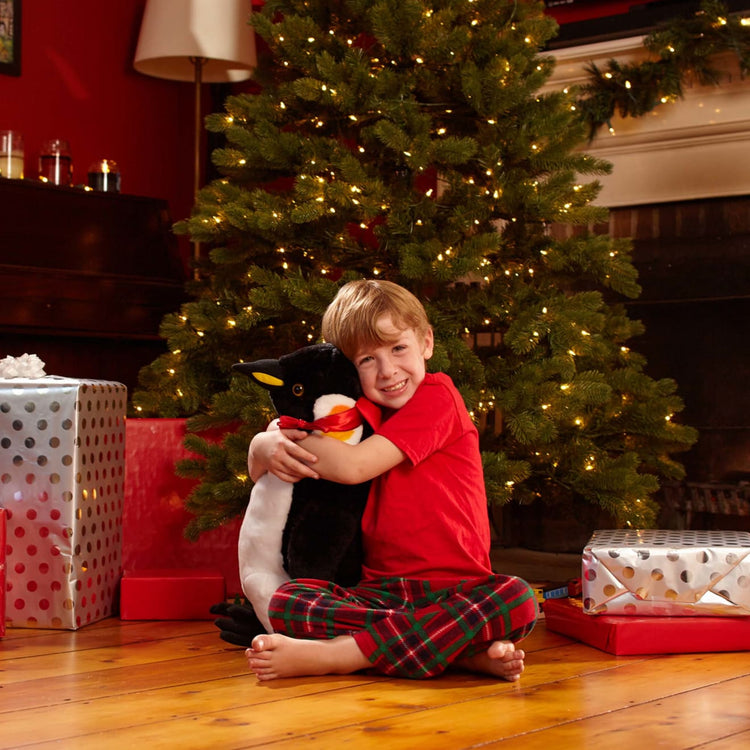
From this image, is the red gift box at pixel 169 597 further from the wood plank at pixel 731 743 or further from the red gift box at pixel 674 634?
the wood plank at pixel 731 743

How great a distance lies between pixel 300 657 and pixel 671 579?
690 millimetres

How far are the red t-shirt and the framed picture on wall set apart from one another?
2.51 metres

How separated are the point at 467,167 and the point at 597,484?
76cm

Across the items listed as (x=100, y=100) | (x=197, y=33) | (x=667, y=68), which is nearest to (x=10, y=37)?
(x=100, y=100)

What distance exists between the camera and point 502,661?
68.0 inches

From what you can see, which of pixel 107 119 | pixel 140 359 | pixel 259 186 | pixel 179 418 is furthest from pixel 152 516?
pixel 107 119

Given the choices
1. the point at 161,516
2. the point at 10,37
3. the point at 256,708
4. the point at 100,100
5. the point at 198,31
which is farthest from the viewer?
the point at 100,100

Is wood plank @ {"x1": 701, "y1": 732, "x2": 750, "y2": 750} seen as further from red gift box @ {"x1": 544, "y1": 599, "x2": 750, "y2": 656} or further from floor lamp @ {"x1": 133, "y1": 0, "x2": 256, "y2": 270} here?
floor lamp @ {"x1": 133, "y1": 0, "x2": 256, "y2": 270}

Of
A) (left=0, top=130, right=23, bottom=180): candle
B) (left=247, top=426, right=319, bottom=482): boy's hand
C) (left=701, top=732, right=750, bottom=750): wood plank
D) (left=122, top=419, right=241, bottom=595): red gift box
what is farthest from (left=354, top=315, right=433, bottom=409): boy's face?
(left=0, top=130, right=23, bottom=180): candle

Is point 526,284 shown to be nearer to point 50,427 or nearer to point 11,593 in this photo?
point 50,427

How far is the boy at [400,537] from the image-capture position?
5.68ft

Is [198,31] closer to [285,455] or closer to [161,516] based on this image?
[161,516]

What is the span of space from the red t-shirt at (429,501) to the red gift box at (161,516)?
618mm

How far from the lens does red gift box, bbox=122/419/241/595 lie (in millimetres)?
2432
